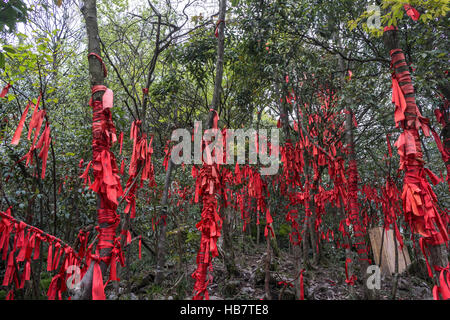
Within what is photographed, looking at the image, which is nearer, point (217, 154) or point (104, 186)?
point (104, 186)

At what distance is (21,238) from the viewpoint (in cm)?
161

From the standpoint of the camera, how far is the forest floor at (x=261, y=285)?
3.81 metres

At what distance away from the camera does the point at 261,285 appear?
176 inches

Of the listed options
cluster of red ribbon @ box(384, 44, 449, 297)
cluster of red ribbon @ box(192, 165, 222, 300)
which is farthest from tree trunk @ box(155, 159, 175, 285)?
cluster of red ribbon @ box(384, 44, 449, 297)

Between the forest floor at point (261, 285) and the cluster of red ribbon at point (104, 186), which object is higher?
the cluster of red ribbon at point (104, 186)

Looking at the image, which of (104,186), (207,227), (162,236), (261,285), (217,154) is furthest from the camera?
(261,285)

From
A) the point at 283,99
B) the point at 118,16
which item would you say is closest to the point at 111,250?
the point at 283,99

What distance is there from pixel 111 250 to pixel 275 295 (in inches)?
140

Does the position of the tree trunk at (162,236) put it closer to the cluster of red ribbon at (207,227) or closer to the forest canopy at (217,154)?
the forest canopy at (217,154)

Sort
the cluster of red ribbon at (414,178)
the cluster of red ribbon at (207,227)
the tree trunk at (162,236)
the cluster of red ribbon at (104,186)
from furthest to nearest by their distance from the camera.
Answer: the tree trunk at (162,236) → the cluster of red ribbon at (207,227) → the cluster of red ribbon at (414,178) → the cluster of red ribbon at (104,186)

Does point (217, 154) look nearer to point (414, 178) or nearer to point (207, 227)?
point (207, 227)

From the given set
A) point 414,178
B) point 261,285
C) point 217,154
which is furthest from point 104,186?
point 261,285

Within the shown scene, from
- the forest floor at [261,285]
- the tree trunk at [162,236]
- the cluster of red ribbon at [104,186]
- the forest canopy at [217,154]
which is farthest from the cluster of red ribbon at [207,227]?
the tree trunk at [162,236]

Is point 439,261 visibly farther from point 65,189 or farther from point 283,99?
point 65,189
